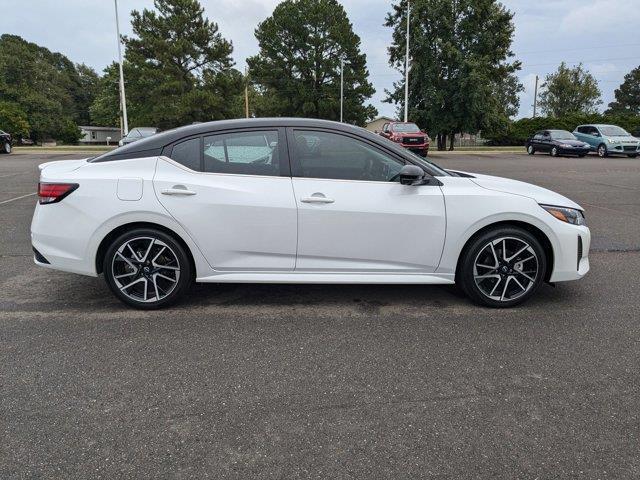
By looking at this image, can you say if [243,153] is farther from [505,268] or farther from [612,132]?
[612,132]

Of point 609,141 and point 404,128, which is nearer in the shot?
point 404,128

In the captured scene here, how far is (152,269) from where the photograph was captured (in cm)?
409

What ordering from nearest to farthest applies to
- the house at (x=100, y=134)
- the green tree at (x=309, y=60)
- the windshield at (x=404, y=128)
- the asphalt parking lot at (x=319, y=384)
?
the asphalt parking lot at (x=319, y=384), the windshield at (x=404, y=128), the green tree at (x=309, y=60), the house at (x=100, y=134)

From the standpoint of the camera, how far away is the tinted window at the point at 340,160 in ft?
13.4

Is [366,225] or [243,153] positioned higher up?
[243,153]

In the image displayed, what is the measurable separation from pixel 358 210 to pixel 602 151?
89.1 feet

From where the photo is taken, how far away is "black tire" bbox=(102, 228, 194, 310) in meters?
4.01

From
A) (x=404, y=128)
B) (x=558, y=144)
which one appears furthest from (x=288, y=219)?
(x=558, y=144)

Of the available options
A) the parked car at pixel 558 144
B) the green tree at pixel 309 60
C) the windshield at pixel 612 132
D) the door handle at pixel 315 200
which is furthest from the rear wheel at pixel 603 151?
the green tree at pixel 309 60

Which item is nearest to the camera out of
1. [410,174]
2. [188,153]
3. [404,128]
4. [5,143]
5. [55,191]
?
[410,174]

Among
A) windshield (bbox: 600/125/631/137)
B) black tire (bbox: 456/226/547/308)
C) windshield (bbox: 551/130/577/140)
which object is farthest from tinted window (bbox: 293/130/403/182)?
windshield (bbox: 600/125/631/137)

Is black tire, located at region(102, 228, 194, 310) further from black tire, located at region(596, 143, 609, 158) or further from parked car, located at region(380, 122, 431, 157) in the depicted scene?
black tire, located at region(596, 143, 609, 158)

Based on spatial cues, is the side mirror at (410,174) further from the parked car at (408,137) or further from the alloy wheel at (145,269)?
the parked car at (408,137)

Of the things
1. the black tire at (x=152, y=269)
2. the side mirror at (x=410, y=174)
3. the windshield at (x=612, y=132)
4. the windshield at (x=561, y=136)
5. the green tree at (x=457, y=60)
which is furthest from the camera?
the green tree at (x=457, y=60)
